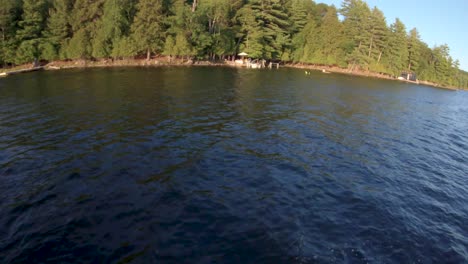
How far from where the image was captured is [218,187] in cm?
1411

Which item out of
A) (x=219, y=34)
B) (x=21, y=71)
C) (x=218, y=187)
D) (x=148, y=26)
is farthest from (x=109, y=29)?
(x=218, y=187)

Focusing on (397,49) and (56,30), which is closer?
(56,30)

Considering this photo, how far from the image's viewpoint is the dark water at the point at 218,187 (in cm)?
1016

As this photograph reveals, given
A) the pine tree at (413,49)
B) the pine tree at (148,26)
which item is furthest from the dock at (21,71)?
the pine tree at (413,49)

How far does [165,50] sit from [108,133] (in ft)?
165

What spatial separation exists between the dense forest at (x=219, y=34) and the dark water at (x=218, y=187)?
30.2m

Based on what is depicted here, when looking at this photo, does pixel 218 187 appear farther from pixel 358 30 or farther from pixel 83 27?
pixel 358 30

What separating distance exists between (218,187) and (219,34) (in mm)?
66627

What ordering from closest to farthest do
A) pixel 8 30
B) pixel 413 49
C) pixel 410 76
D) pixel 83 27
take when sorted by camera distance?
pixel 8 30 < pixel 83 27 < pixel 413 49 < pixel 410 76

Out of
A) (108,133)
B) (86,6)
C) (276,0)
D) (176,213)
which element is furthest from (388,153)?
(276,0)

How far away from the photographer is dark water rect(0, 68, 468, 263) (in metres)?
10.2

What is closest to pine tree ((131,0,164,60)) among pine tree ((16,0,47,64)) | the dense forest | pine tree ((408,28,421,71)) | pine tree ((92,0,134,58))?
the dense forest

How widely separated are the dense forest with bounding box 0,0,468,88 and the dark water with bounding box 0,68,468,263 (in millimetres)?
30187

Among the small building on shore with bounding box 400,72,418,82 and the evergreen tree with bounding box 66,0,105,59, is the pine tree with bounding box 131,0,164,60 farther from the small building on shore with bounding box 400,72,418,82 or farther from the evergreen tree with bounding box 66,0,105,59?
the small building on shore with bounding box 400,72,418,82
